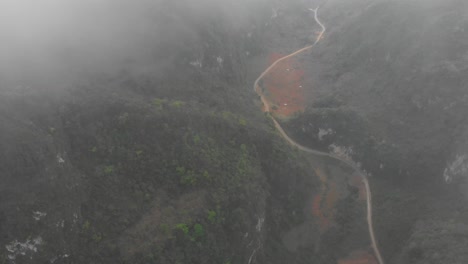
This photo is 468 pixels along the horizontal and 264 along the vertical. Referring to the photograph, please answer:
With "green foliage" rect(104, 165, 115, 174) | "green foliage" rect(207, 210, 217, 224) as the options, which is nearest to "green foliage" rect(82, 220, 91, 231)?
"green foliage" rect(104, 165, 115, 174)

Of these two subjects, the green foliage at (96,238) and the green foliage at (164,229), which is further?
the green foliage at (164,229)

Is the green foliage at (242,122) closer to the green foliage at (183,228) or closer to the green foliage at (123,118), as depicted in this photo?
the green foliage at (123,118)

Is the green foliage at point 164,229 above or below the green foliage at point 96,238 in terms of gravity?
below

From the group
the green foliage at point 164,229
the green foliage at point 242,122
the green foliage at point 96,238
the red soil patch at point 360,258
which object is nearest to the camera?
the green foliage at point 96,238

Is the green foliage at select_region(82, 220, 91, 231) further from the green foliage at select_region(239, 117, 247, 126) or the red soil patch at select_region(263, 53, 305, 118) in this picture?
the red soil patch at select_region(263, 53, 305, 118)

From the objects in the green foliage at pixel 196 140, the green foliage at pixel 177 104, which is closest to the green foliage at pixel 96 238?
the green foliage at pixel 196 140

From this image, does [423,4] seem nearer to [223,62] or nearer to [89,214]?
[223,62]
